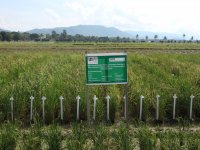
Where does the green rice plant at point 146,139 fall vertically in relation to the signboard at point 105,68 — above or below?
below

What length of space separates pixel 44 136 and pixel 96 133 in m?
0.86

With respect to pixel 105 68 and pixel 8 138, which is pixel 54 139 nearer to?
pixel 8 138

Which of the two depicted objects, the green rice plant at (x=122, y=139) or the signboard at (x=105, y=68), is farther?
the signboard at (x=105, y=68)

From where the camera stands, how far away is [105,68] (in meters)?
8.08

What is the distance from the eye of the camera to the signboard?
26.2ft

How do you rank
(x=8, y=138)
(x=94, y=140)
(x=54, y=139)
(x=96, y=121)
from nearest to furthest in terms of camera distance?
1. (x=54, y=139)
2. (x=8, y=138)
3. (x=94, y=140)
4. (x=96, y=121)

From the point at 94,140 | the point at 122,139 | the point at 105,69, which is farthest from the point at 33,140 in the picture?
the point at 105,69

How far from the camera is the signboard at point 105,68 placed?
800 cm

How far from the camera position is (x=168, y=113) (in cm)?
975

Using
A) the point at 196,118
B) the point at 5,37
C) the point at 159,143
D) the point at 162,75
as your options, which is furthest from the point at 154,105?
the point at 5,37

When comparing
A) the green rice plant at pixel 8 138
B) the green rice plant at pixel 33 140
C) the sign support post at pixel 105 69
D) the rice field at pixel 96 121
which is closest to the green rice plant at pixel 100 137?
the rice field at pixel 96 121

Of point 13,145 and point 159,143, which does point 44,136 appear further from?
point 159,143

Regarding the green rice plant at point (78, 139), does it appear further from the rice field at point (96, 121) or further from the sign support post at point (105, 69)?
the sign support post at point (105, 69)

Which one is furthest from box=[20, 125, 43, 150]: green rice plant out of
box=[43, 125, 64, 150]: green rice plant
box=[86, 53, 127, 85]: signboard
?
box=[86, 53, 127, 85]: signboard
